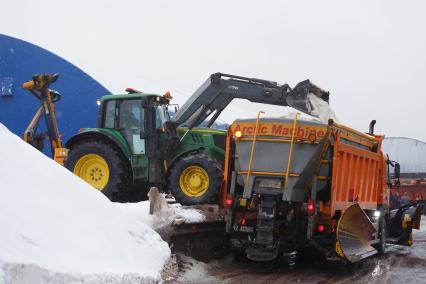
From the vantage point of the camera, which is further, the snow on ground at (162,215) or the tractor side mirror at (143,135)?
the tractor side mirror at (143,135)

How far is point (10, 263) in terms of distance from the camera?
4441mm

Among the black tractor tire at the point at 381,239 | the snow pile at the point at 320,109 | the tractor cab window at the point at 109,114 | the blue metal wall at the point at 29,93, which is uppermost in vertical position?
the blue metal wall at the point at 29,93

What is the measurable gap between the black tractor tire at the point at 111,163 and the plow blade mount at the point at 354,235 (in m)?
4.17

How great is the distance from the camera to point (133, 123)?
36.6 ft

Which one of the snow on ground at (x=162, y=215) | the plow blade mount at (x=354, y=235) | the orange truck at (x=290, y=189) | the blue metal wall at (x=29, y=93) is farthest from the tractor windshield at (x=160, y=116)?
the blue metal wall at (x=29, y=93)

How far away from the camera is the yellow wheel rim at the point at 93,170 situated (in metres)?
11.1

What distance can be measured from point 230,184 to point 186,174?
90 cm

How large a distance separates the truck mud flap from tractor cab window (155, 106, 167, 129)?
612 cm

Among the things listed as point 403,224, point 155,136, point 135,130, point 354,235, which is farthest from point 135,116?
point 403,224

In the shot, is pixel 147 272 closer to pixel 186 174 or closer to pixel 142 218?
pixel 142 218

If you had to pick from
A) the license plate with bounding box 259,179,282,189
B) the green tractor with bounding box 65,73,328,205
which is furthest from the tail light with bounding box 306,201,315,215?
the green tractor with bounding box 65,73,328,205

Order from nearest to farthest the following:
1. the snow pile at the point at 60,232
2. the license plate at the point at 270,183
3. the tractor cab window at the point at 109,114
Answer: the snow pile at the point at 60,232
the license plate at the point at 270,183
the tractor cab window at the point at 109,114

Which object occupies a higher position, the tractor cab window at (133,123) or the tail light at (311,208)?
the tractor cab window at (133,123)

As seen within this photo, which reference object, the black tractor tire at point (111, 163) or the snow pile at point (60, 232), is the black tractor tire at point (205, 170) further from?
the snow pile at point (60, 232)
